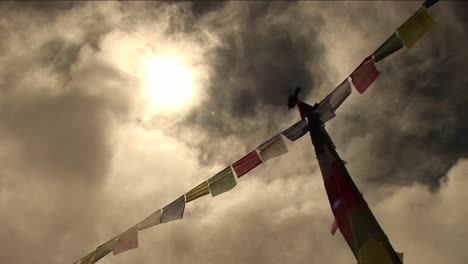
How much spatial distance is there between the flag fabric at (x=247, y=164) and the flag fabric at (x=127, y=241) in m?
3.16

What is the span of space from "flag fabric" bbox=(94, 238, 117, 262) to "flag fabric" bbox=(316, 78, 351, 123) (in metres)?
6.65

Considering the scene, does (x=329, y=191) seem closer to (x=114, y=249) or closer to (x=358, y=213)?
(x=358, y=213)

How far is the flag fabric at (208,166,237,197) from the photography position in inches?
361

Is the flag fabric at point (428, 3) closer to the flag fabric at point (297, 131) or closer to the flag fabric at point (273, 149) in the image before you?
the flag fabric at point (297, 131)

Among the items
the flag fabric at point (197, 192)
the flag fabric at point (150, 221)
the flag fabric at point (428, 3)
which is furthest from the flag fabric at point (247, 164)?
the flag fabric at point (428, 3)

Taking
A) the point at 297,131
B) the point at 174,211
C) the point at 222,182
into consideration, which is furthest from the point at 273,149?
the point at 174,211

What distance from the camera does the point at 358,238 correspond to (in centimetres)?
717

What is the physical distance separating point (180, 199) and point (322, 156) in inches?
154

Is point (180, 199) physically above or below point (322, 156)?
above

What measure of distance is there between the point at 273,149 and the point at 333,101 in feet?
6.75

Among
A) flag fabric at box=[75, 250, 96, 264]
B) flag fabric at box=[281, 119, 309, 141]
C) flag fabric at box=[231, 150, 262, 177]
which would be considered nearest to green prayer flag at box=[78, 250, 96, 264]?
flag fabric at box=[75, 250, 96, 264]

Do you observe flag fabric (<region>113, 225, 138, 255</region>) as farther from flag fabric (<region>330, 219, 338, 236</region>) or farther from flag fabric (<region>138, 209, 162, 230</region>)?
flag fabric (<region>330, 219, 338, 236</region>)

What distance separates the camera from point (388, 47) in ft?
26.7

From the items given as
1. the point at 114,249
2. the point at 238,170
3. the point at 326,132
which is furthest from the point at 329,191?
the point at 114,249
